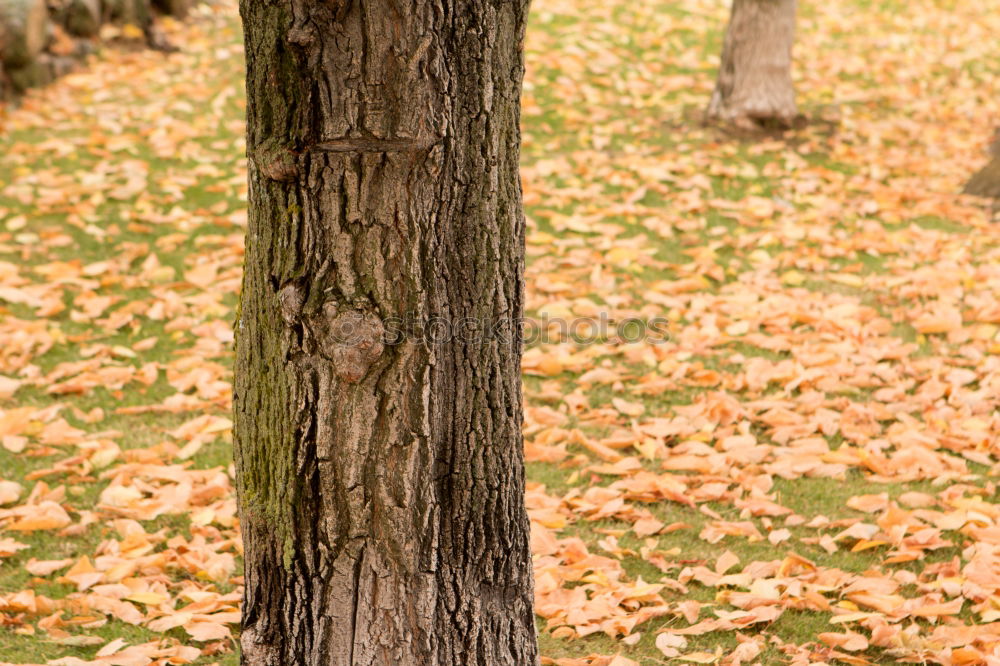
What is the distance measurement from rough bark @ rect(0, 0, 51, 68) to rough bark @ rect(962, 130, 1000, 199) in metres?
7.02

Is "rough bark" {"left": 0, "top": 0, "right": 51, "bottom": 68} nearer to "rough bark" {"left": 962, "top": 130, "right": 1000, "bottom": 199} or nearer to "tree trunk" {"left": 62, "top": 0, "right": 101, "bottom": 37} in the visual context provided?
"tree trunk" {"left": 62, "top": 0, "right": 101, "bottom": 37}

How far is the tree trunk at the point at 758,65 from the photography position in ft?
24.4

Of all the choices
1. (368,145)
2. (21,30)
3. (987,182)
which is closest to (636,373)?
(368,145)

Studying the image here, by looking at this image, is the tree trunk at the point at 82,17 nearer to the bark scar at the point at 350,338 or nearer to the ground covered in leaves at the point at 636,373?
the ground covered in leaves at the point at 636,373

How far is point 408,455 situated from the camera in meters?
2.10

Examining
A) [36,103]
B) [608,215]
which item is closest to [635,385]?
[608,215]

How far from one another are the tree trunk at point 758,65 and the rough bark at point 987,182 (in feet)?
4.85

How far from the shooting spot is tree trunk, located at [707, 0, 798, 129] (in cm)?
744

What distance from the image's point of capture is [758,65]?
295 inches

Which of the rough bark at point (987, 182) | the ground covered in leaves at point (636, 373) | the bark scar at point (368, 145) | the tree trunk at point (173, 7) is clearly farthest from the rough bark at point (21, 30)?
the rough bark at point (987, 182)

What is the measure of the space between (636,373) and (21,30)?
590cm

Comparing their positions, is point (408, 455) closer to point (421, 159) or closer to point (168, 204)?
point (421, 159)

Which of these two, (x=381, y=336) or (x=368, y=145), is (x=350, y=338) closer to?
(x=381, y=336)

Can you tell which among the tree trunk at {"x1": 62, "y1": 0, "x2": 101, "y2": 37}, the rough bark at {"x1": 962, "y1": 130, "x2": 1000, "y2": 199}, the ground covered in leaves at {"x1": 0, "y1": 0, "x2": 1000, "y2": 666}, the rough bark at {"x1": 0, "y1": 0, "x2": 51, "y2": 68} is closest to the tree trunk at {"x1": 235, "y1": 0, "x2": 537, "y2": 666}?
the ground covered in leaves at {"x1": 0, "y1": 0, "x2": 1000, "y2": 666}
